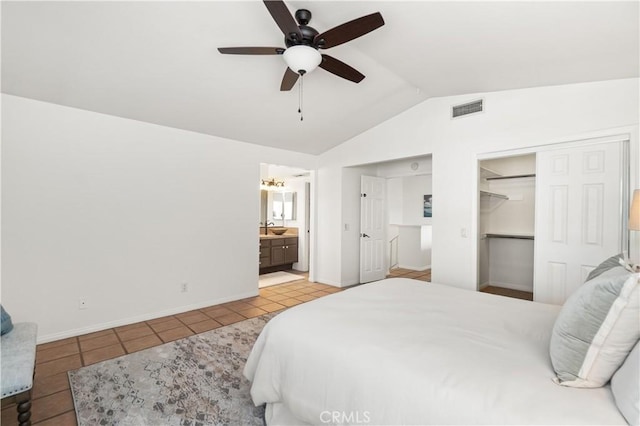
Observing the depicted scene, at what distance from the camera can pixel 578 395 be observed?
1.05 m

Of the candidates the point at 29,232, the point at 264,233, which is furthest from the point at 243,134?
the point at 264,233

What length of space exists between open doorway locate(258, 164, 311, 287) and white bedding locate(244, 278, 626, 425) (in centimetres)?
371

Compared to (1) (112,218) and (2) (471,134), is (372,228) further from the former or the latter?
(1) (112,218)

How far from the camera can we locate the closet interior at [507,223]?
4.86 metres

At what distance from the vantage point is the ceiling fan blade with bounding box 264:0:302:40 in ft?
5.17

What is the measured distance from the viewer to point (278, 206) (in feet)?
23.6

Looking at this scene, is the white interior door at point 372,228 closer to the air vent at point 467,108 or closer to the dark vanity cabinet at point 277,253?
the dark vanity cabinet at point 277,253

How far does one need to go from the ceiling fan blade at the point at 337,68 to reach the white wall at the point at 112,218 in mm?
2437

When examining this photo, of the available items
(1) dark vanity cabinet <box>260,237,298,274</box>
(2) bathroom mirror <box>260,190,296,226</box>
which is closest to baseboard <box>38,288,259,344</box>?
(1) dark vanity cabinet <box>260,237,298,274</box>

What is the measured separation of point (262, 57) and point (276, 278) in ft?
13.6

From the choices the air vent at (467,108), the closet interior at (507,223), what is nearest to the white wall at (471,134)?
the air vent at (467,108)

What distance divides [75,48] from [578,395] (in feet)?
12.2

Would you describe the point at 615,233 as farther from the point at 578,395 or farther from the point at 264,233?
the point at 264,233

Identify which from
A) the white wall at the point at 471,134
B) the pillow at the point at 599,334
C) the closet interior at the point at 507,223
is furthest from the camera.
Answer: the closet interior at the point at 507,223
